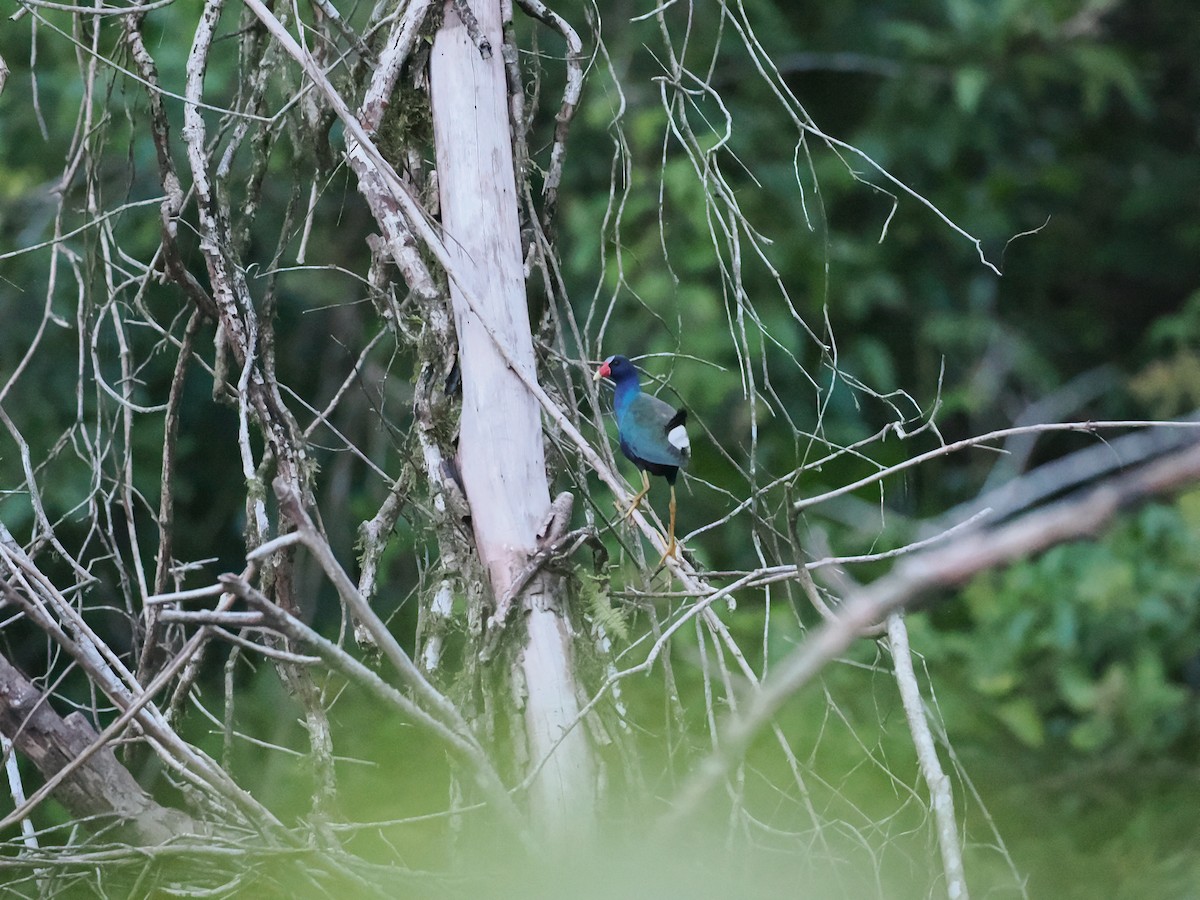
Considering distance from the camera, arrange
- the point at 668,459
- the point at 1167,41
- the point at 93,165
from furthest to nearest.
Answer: the point at 1167,41, the point at 668,459, the point at 93,165

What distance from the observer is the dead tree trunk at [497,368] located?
1.56 meters

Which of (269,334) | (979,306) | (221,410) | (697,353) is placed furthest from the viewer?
(979,306)

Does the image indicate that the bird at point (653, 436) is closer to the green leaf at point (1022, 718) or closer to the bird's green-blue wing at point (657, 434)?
the bird's green-blue wing at point (657, 434)

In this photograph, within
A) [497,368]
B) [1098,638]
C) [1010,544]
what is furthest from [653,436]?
[1098,638]

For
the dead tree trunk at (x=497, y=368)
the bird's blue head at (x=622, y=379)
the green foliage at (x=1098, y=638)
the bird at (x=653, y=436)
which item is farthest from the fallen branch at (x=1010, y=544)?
the green foliage at (x=1098, y=638)

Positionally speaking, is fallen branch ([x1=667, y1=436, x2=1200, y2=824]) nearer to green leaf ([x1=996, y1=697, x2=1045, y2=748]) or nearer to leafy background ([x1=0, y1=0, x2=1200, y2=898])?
leafy background ([x1=0, y1=0, x2=1200, y2=898])

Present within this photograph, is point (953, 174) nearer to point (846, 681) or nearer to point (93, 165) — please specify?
point (846, 681)

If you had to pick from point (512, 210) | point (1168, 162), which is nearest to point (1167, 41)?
point (1168, 162)

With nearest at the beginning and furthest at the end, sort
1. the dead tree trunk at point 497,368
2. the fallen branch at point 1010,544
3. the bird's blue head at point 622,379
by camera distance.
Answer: the fallen branch at point 1010,544, the dead tree trunk at point 497,368, the bird's blue head at point 622,379

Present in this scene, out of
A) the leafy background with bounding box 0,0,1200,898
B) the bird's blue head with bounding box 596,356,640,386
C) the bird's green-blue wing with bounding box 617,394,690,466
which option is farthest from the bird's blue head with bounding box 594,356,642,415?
the leafy background with bounding box 0,0,1200,898

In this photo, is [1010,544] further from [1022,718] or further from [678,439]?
[1022,718]

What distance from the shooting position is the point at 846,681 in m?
4.27

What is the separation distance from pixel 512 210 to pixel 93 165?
2.63 feet

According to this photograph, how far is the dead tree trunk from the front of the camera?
5.11 feet
